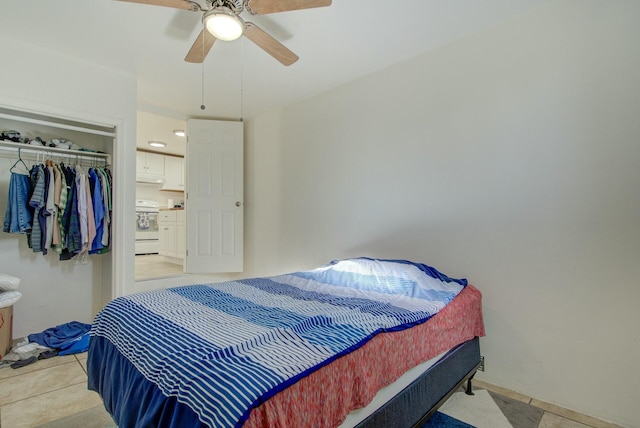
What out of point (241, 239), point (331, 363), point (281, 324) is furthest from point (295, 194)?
point (331, 363)

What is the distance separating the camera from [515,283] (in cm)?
205

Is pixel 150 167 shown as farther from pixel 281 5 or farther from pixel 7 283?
pixel 281 5

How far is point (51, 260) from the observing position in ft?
9.81

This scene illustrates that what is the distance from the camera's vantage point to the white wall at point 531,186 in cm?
172

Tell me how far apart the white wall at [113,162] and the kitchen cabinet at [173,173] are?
400 centimetres

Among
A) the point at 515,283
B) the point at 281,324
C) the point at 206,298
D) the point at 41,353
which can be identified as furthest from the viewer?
the point at 41,353

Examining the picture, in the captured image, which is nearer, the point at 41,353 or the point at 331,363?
the point at 331,363

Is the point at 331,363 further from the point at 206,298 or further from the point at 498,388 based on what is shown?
the point at 498,388

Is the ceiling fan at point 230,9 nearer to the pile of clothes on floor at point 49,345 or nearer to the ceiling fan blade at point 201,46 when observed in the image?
the ceiling fan blade at point 201,46

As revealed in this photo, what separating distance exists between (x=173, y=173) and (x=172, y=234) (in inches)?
69.5

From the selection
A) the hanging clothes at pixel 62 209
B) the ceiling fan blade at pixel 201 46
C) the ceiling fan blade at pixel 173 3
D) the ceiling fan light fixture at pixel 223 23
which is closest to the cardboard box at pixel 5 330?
the hanging clothes at pixel 62 209

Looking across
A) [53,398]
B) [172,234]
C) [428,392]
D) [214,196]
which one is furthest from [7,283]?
[172,234]

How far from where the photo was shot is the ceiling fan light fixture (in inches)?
64.7

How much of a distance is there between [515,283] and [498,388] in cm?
71
